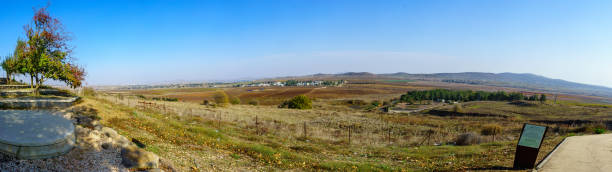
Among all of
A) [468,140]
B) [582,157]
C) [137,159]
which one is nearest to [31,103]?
[137,159]

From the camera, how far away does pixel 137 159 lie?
8477 mm

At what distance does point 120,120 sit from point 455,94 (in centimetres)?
10973

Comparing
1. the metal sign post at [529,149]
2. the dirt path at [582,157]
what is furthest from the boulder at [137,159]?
the dirt path at [582,157]

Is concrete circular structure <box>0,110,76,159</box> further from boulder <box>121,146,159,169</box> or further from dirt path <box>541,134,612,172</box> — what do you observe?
dirt path <box>541,134,612,172</box>

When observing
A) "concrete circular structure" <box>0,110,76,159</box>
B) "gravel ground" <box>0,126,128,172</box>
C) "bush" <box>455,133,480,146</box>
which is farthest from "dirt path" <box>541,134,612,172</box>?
"concrete circular structure" <box>0,110,76,159</box>

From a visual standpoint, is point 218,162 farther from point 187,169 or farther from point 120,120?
point 120,120

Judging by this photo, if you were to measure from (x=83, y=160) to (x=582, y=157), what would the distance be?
19.5 m

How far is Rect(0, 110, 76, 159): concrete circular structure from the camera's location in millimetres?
7029

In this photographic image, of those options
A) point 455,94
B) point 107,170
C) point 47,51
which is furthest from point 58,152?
point 455,94

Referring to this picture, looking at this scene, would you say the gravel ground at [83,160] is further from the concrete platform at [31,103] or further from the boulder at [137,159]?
the concrete platform at [31,103]

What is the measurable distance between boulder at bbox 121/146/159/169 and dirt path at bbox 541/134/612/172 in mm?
14395

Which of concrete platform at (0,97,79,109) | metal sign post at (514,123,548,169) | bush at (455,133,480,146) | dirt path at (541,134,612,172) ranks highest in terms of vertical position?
concrete platform at (0,97,79,109)

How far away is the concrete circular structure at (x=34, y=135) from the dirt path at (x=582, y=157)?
16900mm

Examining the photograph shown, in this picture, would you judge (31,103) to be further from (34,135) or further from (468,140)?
(468,140)
